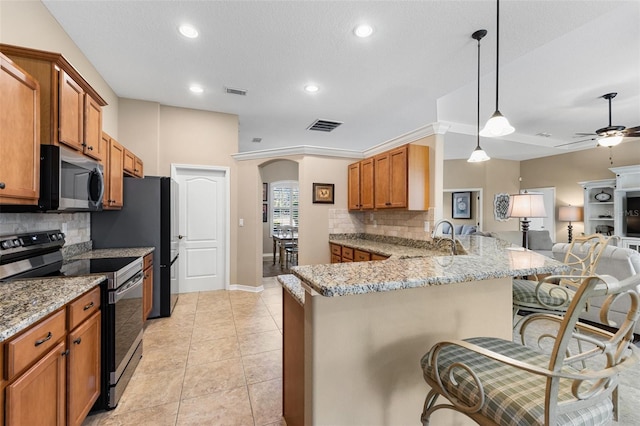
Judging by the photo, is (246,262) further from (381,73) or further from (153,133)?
(381,73)

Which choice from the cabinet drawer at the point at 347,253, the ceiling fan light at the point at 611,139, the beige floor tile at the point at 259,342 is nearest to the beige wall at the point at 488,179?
the ceiling fan light at the point at 611,139

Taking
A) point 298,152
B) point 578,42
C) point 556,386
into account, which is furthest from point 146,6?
point 578,42

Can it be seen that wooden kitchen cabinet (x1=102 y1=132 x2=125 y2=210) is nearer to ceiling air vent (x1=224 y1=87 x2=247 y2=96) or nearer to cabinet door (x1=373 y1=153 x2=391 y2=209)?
ceiling air vent (x1=224 y1=87 x2=247 y2=96)

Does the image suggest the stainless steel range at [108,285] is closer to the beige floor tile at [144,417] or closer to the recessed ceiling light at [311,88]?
the beige floor tile at [144,417]

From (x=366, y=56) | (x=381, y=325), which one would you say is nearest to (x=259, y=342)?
(x=381, y=325)

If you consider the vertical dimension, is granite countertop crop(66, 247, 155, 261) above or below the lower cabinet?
above

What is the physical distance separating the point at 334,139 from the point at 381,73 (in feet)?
10.3

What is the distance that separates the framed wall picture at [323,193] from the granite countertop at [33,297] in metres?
3.23

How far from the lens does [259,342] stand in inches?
114

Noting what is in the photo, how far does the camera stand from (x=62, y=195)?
74.4 inches

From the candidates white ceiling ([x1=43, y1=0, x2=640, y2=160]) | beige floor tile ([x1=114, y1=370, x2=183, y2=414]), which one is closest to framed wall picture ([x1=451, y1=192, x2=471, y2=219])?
white ceiling ([x1=43, y1=0, x2=640, y2=160])

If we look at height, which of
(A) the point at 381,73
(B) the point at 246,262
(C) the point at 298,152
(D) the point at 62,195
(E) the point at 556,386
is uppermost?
(A) the point at 381,73

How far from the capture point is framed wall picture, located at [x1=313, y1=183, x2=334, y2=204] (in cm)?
467

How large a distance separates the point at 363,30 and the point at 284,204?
21.7 feet
